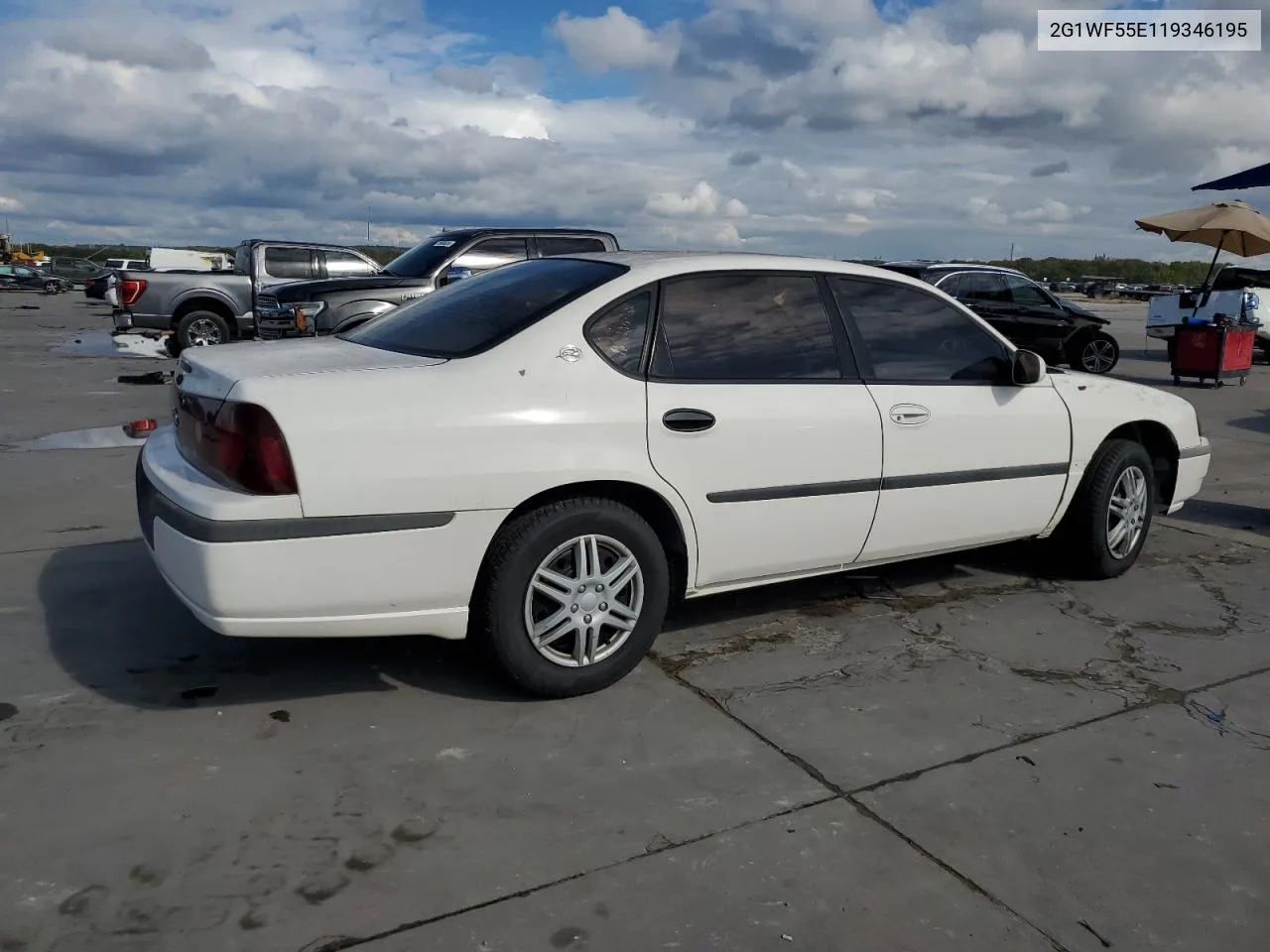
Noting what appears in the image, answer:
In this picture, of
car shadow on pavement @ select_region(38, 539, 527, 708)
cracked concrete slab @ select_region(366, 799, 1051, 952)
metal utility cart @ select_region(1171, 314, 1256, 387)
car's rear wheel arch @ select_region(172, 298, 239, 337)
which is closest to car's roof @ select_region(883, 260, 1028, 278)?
metal utility cart @ select_region(1171, 314, 1256, 387)

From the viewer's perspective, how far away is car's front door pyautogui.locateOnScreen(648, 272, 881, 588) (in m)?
3.83

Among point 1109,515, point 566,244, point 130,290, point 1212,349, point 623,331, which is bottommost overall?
point 1109,515

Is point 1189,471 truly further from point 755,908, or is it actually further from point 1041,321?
point 1041,321

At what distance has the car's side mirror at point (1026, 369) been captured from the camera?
Answer: 15.5 feet

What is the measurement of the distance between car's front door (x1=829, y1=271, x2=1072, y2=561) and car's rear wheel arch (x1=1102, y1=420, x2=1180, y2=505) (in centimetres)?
77

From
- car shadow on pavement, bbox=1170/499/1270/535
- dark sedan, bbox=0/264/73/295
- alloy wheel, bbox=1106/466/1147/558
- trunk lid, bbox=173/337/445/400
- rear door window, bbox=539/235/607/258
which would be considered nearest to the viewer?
trunk lid, bbox=173/337/445/400

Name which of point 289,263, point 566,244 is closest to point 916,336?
point 566,244

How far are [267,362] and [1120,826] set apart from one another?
121 inches

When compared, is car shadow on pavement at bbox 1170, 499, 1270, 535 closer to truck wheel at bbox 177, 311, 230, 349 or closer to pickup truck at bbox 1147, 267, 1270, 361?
pickup truck at bbox 1147, 267, 1270, 361

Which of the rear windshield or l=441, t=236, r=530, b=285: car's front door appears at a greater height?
l=441, t=236, r=530, b=285: car's front door

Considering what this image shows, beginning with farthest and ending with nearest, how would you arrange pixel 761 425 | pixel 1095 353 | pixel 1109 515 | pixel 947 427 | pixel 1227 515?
pixel 1095 353 < pixel 1227 515 < pixel 1109 515 < pixel 947 427 < pixel 761 425

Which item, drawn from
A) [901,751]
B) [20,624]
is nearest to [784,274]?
[901,751]

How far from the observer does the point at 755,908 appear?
2584 millimetres

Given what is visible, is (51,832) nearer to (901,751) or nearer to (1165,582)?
(901,751)
